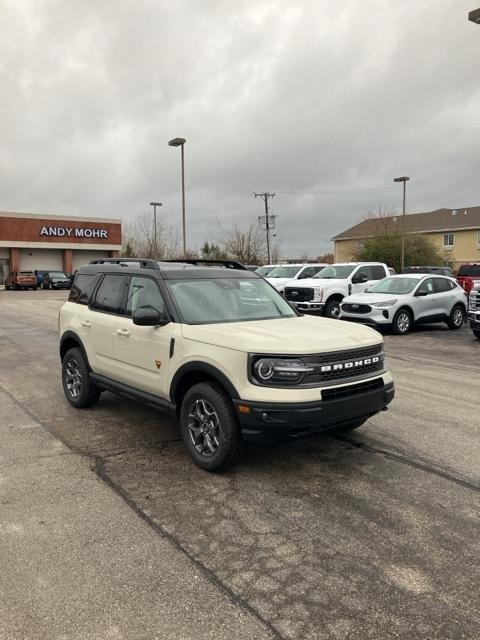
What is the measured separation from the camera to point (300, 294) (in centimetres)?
1688

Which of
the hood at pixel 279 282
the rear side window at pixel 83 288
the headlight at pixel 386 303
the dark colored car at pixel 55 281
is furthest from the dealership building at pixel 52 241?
the rear side window at pixel 83 288

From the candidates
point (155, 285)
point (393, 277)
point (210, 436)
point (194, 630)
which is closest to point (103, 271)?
point (155, 285)

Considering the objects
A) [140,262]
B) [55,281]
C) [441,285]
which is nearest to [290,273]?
[441,285]

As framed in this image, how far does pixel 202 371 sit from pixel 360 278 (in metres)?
14.1

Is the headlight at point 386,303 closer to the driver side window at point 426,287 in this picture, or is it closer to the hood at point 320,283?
the driver side window at point 426,287

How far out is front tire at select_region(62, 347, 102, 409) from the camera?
19.7ft

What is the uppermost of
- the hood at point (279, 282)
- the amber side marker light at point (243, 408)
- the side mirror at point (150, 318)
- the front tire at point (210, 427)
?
the hood at point (279, 282)

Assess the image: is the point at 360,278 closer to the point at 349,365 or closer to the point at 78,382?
the point at 78,382

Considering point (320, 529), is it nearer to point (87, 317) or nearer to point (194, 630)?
point (194, 630)

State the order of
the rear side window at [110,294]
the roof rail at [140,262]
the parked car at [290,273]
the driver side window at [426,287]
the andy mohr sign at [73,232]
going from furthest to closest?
1. the andy mohr sign at [73,232]
2. the parked car at [290,273]
3. the driver side window at [426,287]
4. the rear side window at [110,294]
5. the roof rail at [140,262]

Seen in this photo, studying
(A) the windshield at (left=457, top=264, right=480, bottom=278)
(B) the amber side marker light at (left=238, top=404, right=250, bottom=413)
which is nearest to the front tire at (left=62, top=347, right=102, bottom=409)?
(B) the amber side marker light at (left=238, top=404, right=250, bottom=413)

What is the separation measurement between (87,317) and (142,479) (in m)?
2.43

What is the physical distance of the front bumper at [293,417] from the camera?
12.5 ft

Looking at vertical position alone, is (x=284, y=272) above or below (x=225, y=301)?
above
